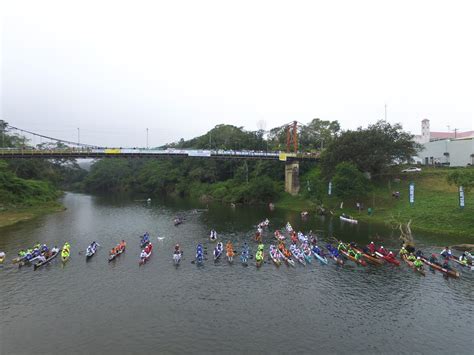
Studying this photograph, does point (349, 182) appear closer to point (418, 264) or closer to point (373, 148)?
point (373, 148)

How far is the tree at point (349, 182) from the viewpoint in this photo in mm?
67812

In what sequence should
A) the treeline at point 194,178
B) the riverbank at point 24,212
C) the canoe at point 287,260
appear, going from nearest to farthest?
the canoe at point 287,260
the riverbank at point 24,212
the treeline at point 194,178

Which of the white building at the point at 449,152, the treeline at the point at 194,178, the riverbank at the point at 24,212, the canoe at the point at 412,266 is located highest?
the white building at the point at 449,152

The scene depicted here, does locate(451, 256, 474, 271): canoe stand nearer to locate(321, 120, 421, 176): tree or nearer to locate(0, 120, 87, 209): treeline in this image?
locate(321, 120, 421, 176): tree

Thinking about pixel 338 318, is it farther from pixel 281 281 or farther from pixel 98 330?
pixel 98 330

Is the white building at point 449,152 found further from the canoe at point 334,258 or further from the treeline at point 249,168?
the canoe at point 334,258

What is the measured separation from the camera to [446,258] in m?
39.2

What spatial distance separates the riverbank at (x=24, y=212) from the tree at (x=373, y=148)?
203 feet

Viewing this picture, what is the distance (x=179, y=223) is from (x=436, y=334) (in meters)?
48.9

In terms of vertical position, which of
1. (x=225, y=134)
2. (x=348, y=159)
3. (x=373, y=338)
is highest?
(x=225, y=134)

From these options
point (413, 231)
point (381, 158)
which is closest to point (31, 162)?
point (381, 158)

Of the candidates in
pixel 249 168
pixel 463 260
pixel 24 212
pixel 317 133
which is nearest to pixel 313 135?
pixel 317 133

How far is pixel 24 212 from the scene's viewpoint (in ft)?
251

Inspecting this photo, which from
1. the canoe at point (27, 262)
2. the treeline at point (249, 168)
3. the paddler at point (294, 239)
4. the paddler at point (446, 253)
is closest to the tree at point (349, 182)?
the treeline at point (249, 168)
